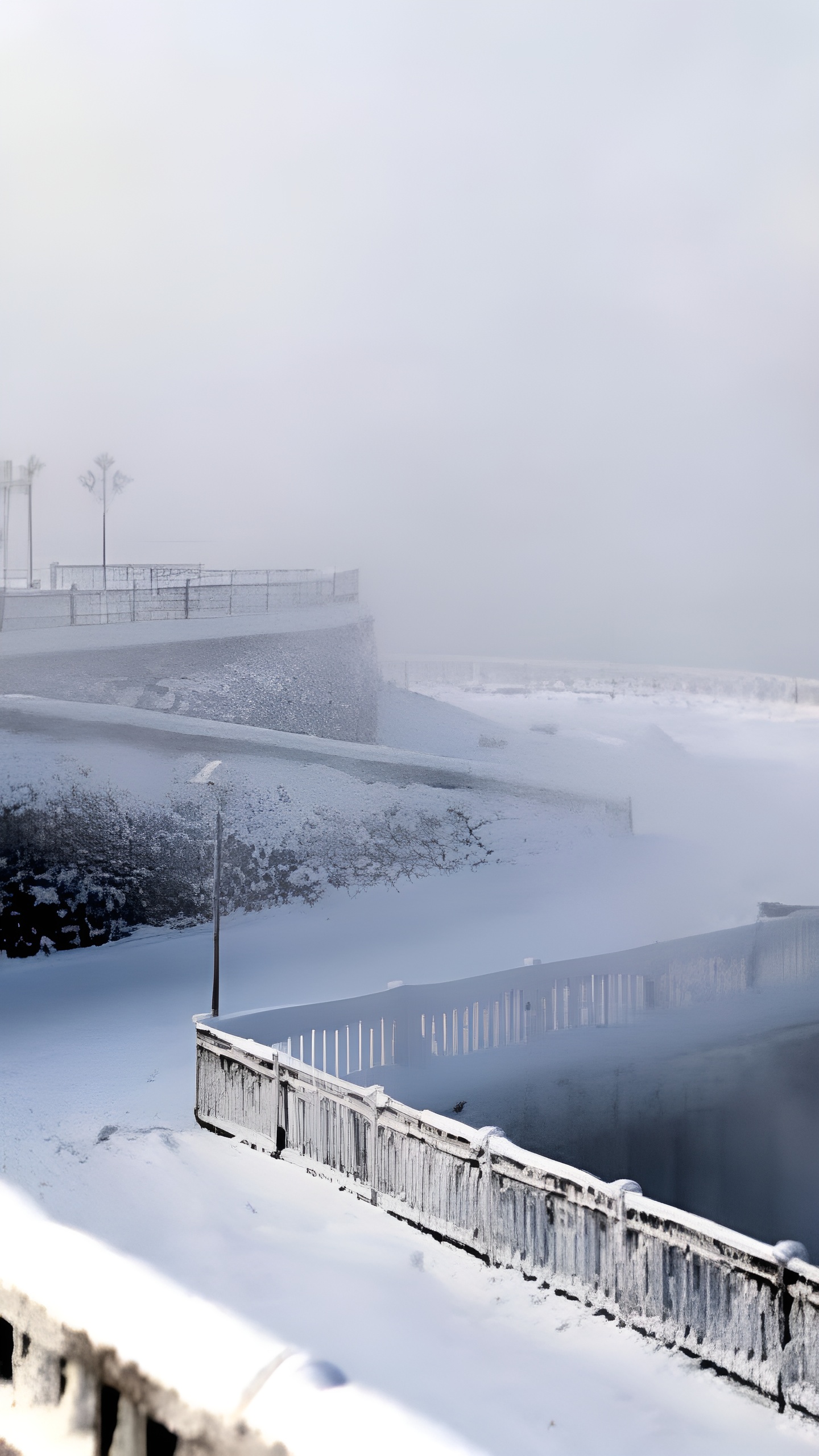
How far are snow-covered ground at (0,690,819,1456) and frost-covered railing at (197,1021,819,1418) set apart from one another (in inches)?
6.8

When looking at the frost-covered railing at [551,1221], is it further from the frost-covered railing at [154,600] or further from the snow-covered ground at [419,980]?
the frost-covered railing at [154,600]

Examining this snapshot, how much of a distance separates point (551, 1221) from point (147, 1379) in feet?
16.2

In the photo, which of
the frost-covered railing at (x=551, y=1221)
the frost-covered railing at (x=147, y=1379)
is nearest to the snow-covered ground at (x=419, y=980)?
the frost-covered railing at (x=551, y=1221)

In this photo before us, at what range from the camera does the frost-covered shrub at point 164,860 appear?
1568 centimetres

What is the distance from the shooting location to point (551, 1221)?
23.3 ft

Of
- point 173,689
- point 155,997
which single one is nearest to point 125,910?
point 155,997

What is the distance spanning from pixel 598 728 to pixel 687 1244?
15446 millimetres

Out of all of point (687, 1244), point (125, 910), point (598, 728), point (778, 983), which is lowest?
point (778, 983)

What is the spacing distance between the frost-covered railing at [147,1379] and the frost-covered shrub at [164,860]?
1301 centimetres

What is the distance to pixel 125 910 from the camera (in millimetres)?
16141

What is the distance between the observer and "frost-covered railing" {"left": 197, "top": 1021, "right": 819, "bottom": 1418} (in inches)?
228

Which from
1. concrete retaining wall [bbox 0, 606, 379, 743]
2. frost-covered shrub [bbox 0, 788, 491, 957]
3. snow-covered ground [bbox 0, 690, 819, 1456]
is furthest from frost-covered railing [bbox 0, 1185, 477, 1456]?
concrete retaining wall [bbox 0, 606, 379, 743]

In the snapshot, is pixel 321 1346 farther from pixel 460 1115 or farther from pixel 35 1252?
pixel 460 1115

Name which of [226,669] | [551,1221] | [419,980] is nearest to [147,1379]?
[551,1221]
